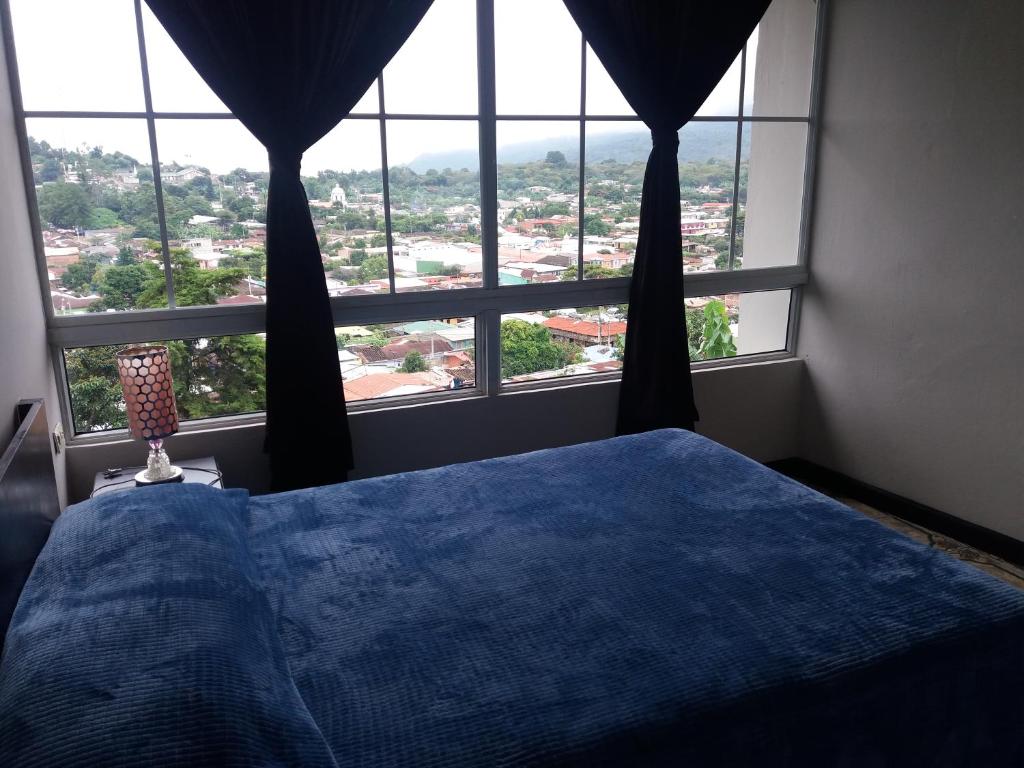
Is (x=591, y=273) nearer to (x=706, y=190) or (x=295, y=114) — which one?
(x=706, y=190)

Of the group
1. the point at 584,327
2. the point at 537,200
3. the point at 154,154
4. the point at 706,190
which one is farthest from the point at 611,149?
the point at 154,154

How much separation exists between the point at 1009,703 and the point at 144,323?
275 centimetres

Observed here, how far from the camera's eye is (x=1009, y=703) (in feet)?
5.00

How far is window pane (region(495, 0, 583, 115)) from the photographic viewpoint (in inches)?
121

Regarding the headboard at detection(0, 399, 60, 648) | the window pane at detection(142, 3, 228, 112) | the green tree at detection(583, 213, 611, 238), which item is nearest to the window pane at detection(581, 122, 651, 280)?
the green tree at detection(583, 213, 611, 238)

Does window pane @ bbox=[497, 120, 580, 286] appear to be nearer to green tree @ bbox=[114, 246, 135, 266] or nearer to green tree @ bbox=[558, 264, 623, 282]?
green tree @ bbox=[558, 264, 623, 282]

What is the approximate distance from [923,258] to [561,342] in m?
1.56

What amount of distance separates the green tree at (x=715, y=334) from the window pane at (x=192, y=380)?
2068 millimetres

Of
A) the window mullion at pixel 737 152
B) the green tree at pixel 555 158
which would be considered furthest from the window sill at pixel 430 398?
the green tree at pixel 555 158

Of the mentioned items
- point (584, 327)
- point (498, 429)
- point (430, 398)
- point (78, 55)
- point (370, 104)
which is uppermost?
point (78, 55)

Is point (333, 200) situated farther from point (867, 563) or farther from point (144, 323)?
point (867, 563)

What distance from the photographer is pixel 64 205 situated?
2.62 m

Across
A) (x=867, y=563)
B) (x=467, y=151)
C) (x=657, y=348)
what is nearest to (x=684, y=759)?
(x=867, y=563)

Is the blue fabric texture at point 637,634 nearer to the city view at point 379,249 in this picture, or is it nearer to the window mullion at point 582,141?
the city view at point 379,249
